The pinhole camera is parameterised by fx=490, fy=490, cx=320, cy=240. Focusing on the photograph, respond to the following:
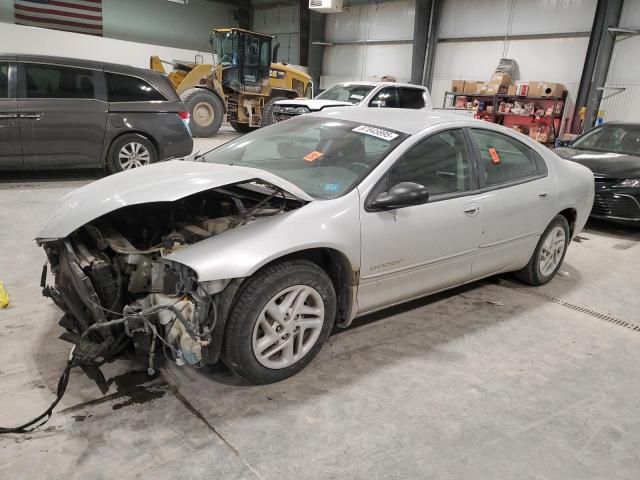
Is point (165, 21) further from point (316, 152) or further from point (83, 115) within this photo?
point (316, 152)

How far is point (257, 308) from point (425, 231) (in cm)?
113

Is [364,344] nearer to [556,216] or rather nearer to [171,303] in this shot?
[171,303]

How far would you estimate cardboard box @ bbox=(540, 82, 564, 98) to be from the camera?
12891mm

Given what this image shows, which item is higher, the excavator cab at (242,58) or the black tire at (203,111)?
the excavator cab at (242,58)

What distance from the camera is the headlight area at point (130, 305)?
2.20 metres

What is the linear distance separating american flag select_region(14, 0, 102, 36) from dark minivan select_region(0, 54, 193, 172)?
13.6m

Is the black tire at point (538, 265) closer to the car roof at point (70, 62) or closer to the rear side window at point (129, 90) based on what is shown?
the rear side window at point (129, 90)

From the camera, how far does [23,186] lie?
6.24 metres

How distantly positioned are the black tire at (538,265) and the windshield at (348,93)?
22.3 feet

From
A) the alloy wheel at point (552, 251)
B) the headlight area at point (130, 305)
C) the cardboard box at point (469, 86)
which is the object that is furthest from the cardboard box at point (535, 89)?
the headlight area at point (130, 305)

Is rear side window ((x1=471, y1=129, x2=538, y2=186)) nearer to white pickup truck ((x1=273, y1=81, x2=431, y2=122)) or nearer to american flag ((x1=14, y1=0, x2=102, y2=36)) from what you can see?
white pickup truck ((x1=273, y1=81, x2=431, y2=122))

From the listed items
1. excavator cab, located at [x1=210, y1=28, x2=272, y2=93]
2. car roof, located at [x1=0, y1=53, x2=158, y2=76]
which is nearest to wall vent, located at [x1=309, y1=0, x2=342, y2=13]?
excavator cab, located at [x1=210, y1=28, x2=272, y2=93]

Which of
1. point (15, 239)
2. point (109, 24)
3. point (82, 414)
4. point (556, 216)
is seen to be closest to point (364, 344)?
point (82, 414)

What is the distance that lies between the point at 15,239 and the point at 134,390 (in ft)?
9.07
